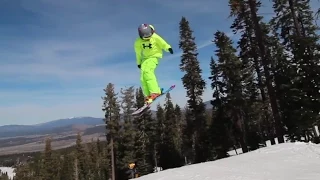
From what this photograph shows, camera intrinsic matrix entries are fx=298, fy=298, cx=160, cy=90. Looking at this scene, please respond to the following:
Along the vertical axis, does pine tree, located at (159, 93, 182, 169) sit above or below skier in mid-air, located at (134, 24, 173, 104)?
below

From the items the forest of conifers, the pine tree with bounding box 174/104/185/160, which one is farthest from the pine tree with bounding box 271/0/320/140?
the pine tree with bounding box 174/104/185/160

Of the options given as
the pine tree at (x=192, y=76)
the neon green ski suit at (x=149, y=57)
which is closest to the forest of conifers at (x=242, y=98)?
the pine tree at (x=192, y=76)

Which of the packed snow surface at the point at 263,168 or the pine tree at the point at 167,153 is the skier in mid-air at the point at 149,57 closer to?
the packed snow surface at the point at 263,168

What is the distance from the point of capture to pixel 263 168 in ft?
32.1

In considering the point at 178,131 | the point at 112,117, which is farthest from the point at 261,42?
the point at 178,131

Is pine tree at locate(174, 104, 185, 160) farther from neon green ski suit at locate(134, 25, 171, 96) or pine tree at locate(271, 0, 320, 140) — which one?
neon green ski suit at locate(134, 25, 171, 96)

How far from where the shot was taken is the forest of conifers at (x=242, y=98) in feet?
74.5

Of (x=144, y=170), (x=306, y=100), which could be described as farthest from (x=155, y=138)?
(x=306, y=100)

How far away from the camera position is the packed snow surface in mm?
8828

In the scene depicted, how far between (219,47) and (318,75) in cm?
1353

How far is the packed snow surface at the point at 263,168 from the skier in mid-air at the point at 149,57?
275cm

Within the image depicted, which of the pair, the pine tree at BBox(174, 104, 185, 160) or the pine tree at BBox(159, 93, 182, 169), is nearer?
the pine tree at BBox(159, 93, 182, 169)

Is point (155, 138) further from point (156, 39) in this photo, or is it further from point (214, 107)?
point (156, 39)

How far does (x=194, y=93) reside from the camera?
3612cm
